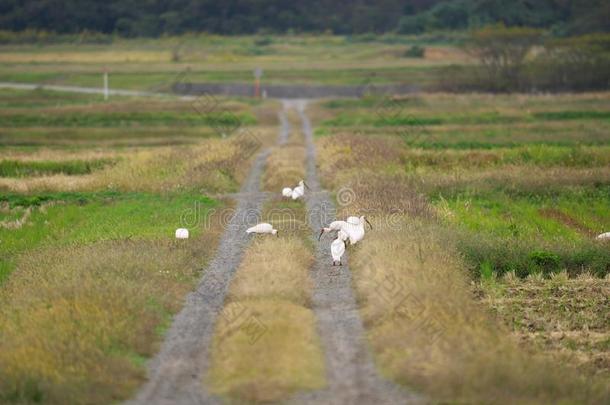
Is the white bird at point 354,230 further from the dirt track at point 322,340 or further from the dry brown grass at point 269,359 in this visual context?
the dry brown grass at point 269,359

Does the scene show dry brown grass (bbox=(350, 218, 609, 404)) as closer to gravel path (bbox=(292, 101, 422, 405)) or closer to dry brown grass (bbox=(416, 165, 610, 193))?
gravel path (bbox=(292, 101, 422, 405))

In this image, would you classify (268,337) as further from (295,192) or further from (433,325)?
(295,192)

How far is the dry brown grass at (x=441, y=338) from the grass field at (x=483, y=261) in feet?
0.07

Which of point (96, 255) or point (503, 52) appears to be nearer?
point (96, 255)

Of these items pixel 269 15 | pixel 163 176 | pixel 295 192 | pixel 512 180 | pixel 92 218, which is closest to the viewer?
pixel 92 218

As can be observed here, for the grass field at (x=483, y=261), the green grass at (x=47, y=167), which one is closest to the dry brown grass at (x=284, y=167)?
the grass field at (x=483, y=261)

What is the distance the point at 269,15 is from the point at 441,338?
109636 mm

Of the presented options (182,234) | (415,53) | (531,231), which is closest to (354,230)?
(182,234)

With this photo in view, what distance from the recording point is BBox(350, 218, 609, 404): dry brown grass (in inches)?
439

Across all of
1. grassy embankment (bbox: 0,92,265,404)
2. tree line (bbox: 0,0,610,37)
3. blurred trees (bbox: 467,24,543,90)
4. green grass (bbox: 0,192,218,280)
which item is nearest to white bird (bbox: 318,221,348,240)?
grassy embankment (bbox: 0,92,265,404)

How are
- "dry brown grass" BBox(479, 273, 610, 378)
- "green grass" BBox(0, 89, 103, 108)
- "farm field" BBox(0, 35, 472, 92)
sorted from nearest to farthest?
"dry brown grass" BBox(479, 273, 610, 378) < "green grass" BBox(0, 89, 103, 108) < "farm field" BBox(0, 35, 472, 92)

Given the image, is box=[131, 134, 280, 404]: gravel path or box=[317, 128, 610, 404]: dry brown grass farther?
box=[131, 134, 280, 404]: gravel path

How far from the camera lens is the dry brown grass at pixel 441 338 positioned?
1116cm

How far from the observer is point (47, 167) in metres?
35.3
